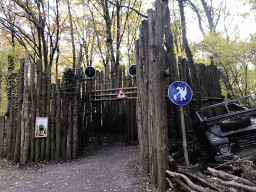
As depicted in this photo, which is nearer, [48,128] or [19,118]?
[48,128]

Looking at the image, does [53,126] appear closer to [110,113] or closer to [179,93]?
[110,113]

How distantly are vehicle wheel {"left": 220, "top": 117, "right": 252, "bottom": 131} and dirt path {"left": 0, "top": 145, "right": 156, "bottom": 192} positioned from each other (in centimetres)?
245

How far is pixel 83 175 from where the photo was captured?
5699 mm

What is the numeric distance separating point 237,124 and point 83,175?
4.70m

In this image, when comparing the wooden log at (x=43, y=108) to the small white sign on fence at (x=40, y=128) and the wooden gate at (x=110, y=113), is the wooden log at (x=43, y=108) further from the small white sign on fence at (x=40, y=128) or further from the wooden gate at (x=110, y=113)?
the wooden gate at (x=110, y=113)

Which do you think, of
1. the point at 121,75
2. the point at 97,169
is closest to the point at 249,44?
the point at 121,75

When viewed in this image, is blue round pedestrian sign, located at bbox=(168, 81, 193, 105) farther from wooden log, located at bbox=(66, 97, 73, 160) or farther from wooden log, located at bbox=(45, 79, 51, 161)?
wooden log, located at bbox=(45, 79, 51, 161)

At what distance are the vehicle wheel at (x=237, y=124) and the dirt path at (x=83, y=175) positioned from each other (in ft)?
8.03

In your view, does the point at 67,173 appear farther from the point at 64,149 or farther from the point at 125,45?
the point at 125,45

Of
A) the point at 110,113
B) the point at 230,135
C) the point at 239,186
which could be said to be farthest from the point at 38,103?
the point at 239,186

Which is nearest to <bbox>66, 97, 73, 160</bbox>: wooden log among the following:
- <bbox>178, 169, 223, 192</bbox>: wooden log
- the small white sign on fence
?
the small white sign on fence

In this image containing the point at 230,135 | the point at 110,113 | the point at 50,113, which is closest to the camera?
the point at 230,135

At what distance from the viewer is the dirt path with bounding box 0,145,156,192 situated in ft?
16.0

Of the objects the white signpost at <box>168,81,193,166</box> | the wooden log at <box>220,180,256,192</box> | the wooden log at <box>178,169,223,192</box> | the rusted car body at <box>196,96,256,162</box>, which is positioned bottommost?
the wooden log at <box>178,169,223,192</box>
